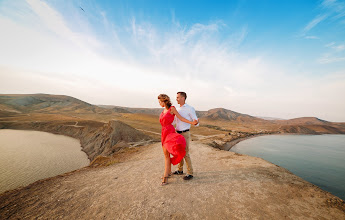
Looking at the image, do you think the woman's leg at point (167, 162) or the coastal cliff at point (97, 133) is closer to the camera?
the woman's leg at point (167, 162)

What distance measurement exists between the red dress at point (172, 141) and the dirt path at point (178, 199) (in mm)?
1095

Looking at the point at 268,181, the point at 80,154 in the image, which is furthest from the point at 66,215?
the point at 80,154

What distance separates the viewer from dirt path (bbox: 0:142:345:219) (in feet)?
10.2

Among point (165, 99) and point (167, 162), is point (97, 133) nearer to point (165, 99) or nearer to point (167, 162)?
point (167, 162)

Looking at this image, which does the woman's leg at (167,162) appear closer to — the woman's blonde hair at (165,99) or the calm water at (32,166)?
the woman's blonde hair at (165,99)

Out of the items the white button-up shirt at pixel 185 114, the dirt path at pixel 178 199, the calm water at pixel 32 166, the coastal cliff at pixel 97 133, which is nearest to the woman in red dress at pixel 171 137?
the white button-up shirt at pixel 185 114

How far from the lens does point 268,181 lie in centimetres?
468

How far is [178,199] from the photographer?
3578 millimetres

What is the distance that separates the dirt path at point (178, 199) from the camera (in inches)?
123

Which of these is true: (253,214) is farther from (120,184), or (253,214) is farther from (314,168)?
(314,168)

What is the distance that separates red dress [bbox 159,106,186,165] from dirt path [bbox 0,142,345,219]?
1095 mm

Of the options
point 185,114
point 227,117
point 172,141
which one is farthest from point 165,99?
point 227,117

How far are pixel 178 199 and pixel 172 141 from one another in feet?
5.16

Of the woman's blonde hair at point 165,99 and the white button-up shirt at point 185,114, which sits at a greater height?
the woman's blonde hair at point 165,99
